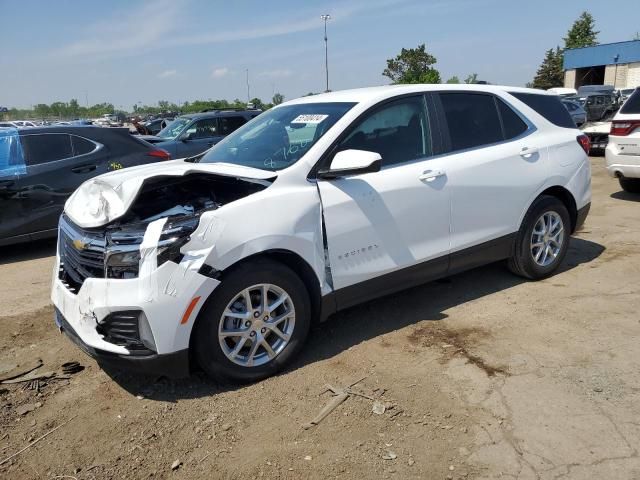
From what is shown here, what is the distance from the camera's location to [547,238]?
5.00m

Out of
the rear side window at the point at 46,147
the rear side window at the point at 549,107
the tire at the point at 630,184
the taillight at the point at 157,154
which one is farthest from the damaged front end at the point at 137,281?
the tire at the point at 630,184

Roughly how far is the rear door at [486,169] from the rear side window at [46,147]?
503 centimetres

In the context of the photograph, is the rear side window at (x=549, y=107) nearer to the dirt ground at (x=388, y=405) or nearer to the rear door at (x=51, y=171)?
the dirt ground at (x=388, y=405)

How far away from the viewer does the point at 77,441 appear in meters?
2.91

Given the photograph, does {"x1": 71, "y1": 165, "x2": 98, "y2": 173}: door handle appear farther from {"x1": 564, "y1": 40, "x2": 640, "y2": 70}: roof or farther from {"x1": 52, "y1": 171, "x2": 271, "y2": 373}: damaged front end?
{"x1": 564, "y1": 40, "x2": 640, "y2": 70}: roof

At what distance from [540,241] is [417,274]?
158 cm

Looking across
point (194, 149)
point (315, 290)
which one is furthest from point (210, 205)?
point (194, 149)

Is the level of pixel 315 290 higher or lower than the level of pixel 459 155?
lower

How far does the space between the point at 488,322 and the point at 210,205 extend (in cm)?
234

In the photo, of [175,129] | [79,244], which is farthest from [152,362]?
[175,129]

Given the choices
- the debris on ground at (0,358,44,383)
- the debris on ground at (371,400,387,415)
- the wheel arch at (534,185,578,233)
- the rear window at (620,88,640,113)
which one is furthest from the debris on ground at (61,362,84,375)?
the rear window at (620,88,640,113)

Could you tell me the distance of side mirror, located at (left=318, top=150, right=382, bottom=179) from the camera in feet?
11.3

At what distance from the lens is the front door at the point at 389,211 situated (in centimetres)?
362

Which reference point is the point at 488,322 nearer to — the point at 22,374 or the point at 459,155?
the point at 459,155
